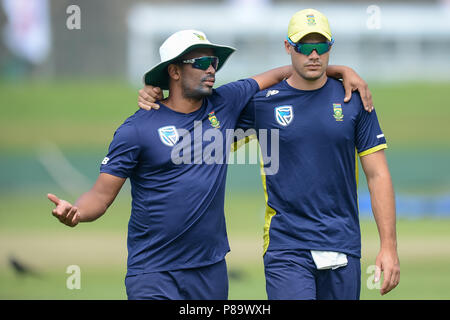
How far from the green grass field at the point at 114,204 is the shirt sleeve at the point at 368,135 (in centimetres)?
454

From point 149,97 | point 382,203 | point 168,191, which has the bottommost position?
point 382,203

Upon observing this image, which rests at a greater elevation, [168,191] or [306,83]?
[306,83]

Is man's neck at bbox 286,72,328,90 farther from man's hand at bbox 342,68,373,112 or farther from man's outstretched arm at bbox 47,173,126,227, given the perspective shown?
man's outstretched arm at bbox 47,173,126,227

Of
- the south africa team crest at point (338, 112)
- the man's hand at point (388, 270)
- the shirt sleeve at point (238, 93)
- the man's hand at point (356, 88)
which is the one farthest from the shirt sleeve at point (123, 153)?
the man's hand at point (388, 270)

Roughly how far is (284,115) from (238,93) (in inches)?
15.5

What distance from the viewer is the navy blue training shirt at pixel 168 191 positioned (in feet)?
18.9

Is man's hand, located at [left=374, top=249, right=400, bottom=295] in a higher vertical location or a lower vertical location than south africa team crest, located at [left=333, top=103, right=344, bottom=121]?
lower

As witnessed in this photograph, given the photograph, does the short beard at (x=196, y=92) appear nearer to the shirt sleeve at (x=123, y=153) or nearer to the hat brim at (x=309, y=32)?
the shirt sleeve at (x=123, y=153)

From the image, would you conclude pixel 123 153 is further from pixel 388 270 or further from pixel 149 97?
pixel 388 270

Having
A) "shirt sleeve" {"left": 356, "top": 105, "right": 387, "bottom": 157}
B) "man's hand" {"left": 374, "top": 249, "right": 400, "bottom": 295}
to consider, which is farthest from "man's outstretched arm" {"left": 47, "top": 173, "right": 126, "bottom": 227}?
"man's hand" {"left": 374, "top": 249, "right": 400, "bottom": 295}

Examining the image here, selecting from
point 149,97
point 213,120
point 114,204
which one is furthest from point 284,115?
point 114,204

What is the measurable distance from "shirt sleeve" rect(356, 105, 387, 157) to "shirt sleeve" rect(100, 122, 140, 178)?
1573mm

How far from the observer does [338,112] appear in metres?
6.01

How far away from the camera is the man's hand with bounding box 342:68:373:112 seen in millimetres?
6039
